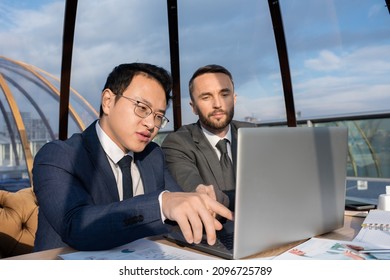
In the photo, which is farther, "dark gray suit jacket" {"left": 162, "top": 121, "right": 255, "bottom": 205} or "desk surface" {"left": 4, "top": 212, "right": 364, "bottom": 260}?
"dark gray suit jacket" {"left": 162, "top": 121, "right": 255, "bottom": 205}

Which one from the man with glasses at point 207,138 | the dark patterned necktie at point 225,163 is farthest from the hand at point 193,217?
the dark patterned necktie at point 225,163

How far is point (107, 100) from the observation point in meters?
1.51

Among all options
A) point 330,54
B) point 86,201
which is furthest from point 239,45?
point 86,201

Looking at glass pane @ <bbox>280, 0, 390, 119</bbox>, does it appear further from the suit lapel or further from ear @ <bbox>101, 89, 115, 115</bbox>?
the suit lapel

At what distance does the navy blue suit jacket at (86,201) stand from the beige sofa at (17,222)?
57 cm

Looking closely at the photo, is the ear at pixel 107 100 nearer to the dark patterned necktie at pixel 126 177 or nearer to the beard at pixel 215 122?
the dark patterned necktie at pixel 126 177

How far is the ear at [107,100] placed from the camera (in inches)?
58.7

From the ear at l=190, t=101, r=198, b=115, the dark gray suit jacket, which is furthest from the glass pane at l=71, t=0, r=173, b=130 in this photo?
the dark gray suit jacket

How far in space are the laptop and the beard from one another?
3.66ft

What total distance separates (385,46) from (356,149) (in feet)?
6.81

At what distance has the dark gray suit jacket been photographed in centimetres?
193

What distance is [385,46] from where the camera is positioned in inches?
243

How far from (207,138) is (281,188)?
1.29m
